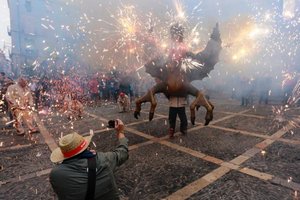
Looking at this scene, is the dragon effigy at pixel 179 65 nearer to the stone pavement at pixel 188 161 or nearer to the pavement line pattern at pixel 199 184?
the stone pavement at pixel 188 161

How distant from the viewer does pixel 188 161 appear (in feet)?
17.6

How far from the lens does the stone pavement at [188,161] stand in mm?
4141

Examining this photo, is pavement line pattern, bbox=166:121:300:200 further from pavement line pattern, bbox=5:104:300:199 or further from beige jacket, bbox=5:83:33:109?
beige jacket, bbox=5:83:33:109

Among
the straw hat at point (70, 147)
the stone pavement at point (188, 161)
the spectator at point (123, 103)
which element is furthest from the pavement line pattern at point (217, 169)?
the spectator at point (123, 103)

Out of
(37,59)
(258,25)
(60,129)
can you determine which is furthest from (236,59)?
(37,59)

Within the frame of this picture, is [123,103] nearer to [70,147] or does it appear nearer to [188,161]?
[188,161]

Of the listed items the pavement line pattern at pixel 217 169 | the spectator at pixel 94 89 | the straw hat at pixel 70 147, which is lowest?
the spectator at pixel 94 89

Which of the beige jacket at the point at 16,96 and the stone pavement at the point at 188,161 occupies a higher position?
the beige jacket at the point at 16,96

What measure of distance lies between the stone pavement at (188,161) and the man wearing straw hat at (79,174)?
1.61 metres

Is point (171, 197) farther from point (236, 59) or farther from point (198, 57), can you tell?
point (236, 59)

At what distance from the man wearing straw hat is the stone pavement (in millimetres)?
1608

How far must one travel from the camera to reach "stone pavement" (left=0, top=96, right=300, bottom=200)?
414cm

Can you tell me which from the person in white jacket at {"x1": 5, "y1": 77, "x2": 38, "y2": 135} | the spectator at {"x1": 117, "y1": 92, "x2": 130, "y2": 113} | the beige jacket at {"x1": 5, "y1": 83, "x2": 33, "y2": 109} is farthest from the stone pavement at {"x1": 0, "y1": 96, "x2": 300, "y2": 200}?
the spectator at {"x1": 117, "y1": 92, "x2": 130, "y2": 113}

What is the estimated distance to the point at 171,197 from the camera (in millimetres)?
3926
